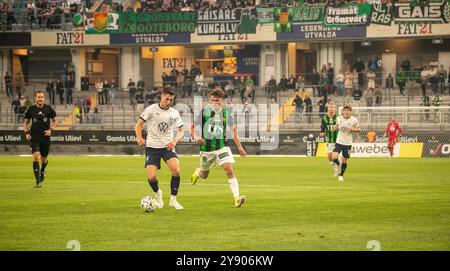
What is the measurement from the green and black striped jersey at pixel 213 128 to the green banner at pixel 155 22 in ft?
130

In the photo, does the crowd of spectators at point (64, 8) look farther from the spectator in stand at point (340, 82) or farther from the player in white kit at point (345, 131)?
the player in white kit at point (345, 131)

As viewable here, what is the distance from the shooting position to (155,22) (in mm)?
56594

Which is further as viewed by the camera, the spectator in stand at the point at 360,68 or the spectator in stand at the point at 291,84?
the spectator in stand at the point at 291,84

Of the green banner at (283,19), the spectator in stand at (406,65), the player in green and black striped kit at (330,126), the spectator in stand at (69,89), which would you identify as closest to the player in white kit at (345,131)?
the player in green and black striped kit at (330,126)

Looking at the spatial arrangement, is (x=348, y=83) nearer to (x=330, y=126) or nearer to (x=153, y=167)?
(x=330, y=126)

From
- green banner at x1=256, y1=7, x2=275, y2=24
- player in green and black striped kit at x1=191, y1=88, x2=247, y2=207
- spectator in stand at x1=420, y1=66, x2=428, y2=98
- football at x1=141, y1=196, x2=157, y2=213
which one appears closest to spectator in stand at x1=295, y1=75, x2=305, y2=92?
green banner at x1=256, y1=7, x2=275, y2=24

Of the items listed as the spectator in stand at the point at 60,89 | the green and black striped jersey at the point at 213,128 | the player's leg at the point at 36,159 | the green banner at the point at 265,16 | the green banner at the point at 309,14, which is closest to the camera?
the green and black striped jersey at the point at 213,128

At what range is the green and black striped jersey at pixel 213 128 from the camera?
16.8 m

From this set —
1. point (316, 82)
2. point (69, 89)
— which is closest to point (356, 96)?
point (316, 82)

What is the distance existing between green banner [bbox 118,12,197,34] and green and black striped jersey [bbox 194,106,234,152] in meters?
39.7

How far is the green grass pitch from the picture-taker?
12.0 meters
